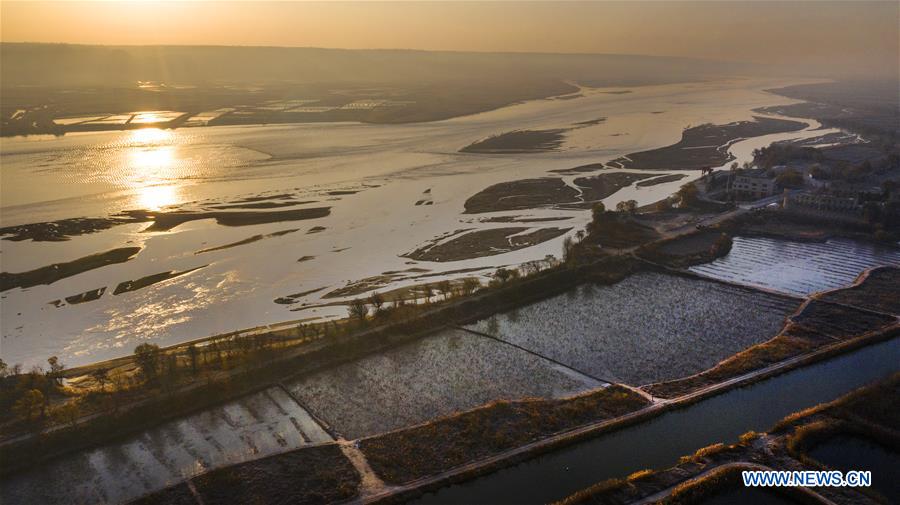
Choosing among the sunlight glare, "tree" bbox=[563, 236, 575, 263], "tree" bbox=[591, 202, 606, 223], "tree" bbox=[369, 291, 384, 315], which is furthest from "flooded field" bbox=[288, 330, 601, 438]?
the sunlight glare

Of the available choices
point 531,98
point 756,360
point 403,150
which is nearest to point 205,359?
point 756,360

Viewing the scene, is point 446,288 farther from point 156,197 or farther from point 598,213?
point 156,197

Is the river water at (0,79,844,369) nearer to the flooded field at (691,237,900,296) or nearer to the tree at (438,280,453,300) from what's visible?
the tree at (438,280,453,300)

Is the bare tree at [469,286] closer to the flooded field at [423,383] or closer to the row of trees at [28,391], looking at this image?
the flooded field at [423,383]

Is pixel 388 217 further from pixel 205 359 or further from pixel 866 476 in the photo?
pixel 866 476

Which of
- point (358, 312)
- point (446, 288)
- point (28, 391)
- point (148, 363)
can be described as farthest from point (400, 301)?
point (28, 391)

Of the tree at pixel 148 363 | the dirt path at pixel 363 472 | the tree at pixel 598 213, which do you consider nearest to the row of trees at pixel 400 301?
the tree at pixel 148 363

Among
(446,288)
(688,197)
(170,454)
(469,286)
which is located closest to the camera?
(170,454)
